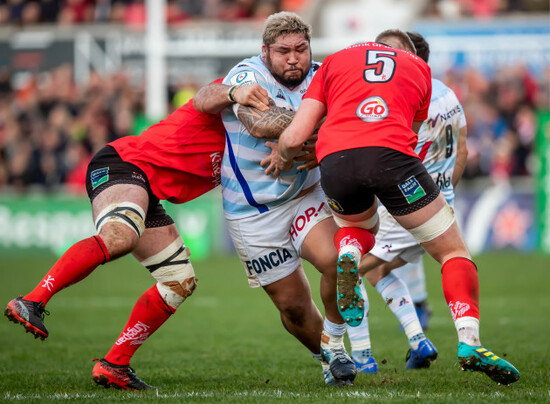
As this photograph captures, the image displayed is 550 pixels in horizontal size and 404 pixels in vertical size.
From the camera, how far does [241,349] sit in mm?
8016

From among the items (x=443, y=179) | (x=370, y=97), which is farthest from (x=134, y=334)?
(x=443, y=179)

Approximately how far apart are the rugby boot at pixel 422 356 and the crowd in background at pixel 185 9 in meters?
14.3

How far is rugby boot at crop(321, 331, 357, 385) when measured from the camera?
5711 mm

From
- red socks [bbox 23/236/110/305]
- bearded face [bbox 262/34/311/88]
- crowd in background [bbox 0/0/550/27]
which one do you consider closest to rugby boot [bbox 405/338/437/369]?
bearded face [bbox 262/34/311/88]

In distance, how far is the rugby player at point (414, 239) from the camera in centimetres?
673

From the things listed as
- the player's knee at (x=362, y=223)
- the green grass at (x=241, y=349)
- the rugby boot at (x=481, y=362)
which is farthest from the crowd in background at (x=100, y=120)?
the rugby boot at (x=481, y=362)

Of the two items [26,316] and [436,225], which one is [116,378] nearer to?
[26,316]

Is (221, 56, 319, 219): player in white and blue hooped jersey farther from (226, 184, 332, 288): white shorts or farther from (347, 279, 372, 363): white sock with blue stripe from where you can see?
(347, 279, 372, 363): white sock with blue stripe

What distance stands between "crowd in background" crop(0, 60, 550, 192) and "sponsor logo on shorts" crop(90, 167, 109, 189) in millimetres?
10079

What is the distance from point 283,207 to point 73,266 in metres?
1.52

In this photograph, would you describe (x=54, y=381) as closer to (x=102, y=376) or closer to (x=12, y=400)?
(x=102, y=376)

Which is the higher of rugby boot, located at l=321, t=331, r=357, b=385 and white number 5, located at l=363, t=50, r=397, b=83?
white number 5, located at l=363, t=50, r=397, b=83

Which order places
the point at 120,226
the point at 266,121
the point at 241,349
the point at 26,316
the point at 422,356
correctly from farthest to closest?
the point at 241,349, the point at 422,356, the point at 266,121, the point at 120,226, the point at 26,316

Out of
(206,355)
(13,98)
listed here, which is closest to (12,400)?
(206,355)
